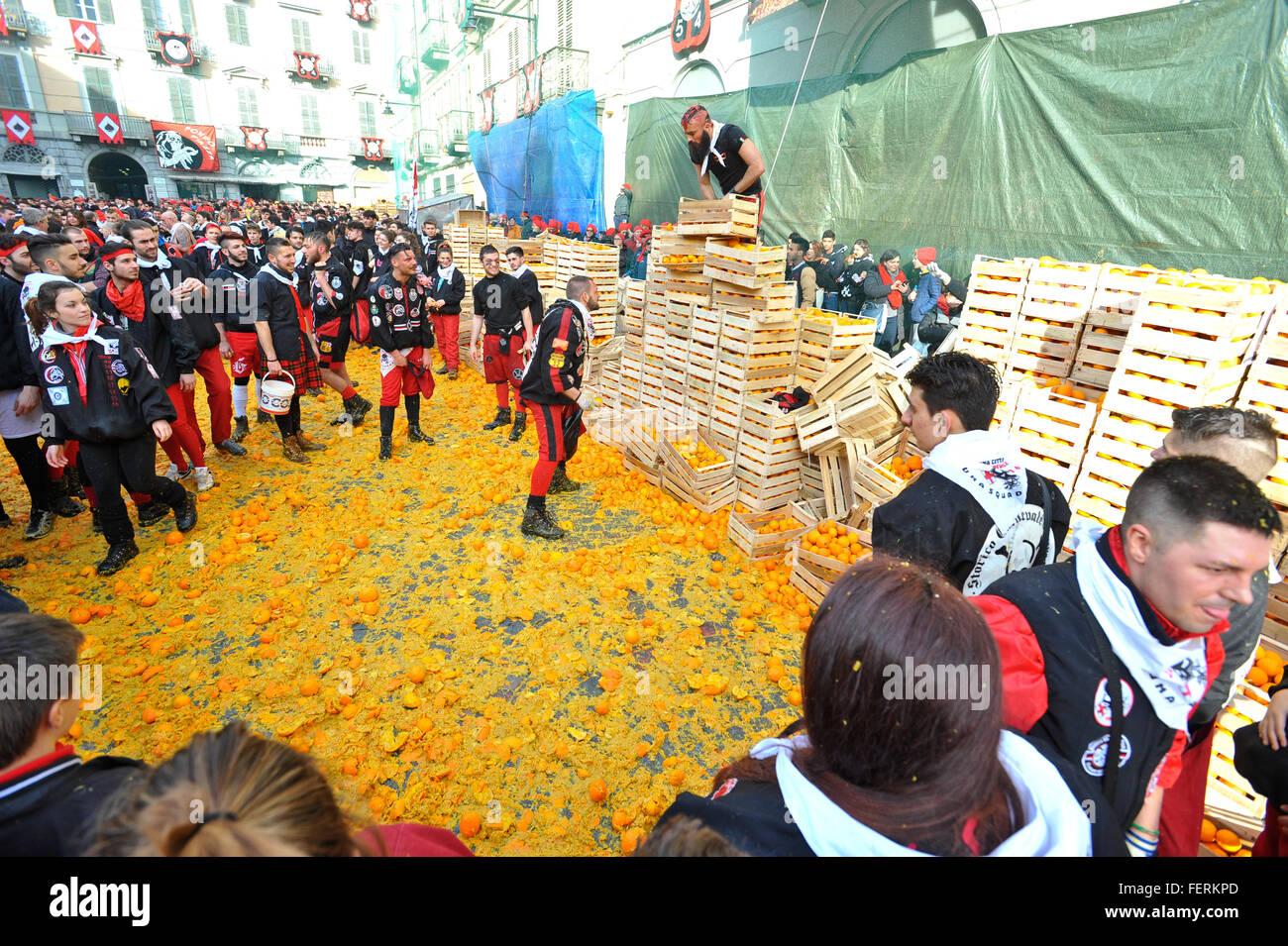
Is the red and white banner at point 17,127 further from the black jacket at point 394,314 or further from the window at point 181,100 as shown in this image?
the black jacket at point 394,314

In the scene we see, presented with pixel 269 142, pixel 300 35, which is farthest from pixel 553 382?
pixel 300 35

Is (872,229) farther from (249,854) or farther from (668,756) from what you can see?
(249,854)

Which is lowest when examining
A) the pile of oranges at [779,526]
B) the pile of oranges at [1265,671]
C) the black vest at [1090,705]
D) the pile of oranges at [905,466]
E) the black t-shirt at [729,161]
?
the pile of oranges at [779,526]

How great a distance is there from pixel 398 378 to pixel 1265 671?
908 cm

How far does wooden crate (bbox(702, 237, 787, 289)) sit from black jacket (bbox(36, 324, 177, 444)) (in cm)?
578

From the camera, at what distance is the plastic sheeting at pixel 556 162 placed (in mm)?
21109

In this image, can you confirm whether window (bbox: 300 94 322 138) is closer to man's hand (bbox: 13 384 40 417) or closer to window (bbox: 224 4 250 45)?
window (bbox: 224 4 250 45)

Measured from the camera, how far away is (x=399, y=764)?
12.0ft

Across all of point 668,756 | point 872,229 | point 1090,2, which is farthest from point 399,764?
point 1090,2

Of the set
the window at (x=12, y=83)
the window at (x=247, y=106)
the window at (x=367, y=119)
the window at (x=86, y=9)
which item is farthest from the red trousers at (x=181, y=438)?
the window at (x=367, y=119)

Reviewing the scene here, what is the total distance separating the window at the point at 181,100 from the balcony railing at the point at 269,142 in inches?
85.7

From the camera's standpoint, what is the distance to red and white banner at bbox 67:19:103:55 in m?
42.6

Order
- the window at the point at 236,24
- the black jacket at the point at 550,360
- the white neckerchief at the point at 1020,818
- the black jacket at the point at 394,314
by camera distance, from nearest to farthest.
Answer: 1. the white neckerchief at the point at 1020,818
2. the black jacket at the point at 550,360
3. the black jacket at the point at 394,314
4. the window at the point at 236,24

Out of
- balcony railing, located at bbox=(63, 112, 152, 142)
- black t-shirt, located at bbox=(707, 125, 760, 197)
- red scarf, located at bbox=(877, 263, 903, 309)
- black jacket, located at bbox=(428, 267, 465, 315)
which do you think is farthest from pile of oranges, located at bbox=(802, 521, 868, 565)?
balcony railing, located at bbox=(63, 112, 152, 142)
